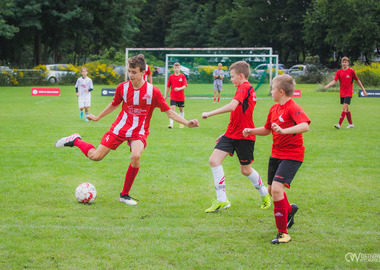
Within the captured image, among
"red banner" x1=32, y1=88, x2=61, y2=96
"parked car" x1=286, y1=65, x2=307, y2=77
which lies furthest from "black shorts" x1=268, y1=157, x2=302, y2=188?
"parked car" x1=286, y1=65, x2=307, y2=77

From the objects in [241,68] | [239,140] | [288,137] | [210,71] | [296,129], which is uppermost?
[210,71]

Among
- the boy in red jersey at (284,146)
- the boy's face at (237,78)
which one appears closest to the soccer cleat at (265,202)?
the boy in red jersey at (284,146)

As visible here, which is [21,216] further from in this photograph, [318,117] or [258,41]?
[258,41]

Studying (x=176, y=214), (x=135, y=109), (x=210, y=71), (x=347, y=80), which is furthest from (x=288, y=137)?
(x=210, y=71)

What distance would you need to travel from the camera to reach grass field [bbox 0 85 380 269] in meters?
4.26

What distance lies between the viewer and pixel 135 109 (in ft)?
19.8

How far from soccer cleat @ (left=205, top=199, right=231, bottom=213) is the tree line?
128 ft

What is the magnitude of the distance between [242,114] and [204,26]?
2425 inches

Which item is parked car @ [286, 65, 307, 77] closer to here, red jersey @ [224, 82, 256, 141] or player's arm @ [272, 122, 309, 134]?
red jersey @ [224, 82, 256, 141]

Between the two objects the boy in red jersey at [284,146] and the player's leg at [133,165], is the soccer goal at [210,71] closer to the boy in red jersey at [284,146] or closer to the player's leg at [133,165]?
the player's leg at [133,165]

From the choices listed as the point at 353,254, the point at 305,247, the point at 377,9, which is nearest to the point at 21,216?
the point at 305,247

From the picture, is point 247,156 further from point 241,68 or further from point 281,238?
point 281,238

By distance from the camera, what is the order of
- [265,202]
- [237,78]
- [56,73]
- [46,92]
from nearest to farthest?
[237,78], [265,202], [46,92], [56,73]

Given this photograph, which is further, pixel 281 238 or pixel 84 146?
pixel 84 146
